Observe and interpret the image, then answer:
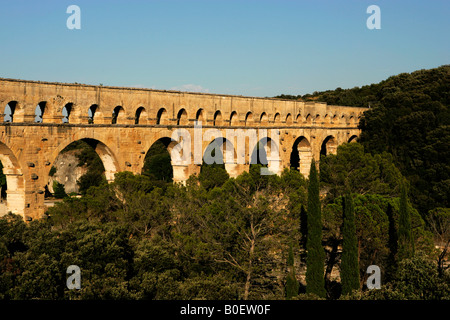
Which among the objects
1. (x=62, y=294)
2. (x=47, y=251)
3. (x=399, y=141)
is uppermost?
(x=399, y=141)

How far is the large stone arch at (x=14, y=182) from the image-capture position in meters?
19.9

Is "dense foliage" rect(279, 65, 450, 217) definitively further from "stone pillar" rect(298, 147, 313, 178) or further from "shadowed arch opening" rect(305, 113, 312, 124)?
"shadowed arch opening" rect(305, 113, 312, 124)

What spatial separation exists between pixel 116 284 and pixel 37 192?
30.0ft

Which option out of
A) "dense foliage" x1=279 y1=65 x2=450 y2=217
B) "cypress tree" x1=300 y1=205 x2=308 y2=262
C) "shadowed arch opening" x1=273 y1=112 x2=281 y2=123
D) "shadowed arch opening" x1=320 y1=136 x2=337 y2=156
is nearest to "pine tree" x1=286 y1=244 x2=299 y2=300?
"cypress tree" x1=300 y1=205 x2=308 y2=262

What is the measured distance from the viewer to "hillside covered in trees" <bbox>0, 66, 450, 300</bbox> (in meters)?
13.6

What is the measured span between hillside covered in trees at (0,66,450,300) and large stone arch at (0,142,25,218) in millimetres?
1581

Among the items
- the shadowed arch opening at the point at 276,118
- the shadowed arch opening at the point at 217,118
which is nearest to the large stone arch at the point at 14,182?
the shadowed arch opening at the point at 217,118

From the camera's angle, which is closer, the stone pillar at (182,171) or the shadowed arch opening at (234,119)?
the stone pillar at (182,171)

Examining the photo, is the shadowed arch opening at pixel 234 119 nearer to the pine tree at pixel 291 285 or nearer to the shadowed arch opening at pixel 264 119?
the shadowed arch opening at pixel 264 119

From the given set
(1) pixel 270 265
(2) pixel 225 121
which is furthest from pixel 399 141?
(1) pixel 270 265

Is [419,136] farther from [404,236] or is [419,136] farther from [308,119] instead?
[404,236]
